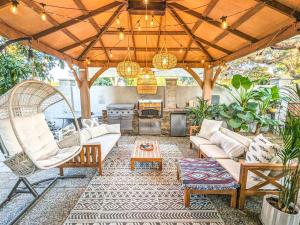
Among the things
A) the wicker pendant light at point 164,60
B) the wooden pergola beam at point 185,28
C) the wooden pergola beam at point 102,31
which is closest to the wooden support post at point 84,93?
the wooden pergola beam at point 102,31

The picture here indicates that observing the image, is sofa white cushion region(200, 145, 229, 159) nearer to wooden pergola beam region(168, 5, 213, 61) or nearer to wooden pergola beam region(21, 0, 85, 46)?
wooden pergola beam region(168, 5, 213, 61)

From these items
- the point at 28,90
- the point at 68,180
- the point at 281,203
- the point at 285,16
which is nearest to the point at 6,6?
the point at 28,90

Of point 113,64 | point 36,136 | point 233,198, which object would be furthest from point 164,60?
point 113,64

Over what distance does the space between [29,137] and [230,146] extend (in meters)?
3.73

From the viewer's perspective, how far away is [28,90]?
3166mm

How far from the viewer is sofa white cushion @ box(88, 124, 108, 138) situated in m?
4.77

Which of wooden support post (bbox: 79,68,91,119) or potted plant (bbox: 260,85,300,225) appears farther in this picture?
wooden support post (bbox: 79,68,91,119)

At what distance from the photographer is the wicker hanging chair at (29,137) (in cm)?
250

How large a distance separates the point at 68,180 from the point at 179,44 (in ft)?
15.9

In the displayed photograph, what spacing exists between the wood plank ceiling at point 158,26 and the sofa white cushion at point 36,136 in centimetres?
153

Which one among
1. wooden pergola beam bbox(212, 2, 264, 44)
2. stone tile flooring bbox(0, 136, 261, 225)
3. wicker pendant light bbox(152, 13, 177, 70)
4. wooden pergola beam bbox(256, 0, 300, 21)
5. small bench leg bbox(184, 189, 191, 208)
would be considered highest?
wooden pergola beam bbox(212, 2, 264, 44)

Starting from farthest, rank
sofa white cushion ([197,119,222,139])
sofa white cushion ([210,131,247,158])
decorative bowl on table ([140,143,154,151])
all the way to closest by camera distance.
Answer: sofa white cushion ([197,119,222,139]) → decorative bowl on table ([140,143,154,151]) → sofa white cushion ([210,131,247,158])

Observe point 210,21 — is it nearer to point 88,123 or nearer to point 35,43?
point 35,43

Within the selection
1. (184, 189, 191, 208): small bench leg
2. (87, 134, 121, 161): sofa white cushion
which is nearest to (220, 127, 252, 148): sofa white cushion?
(184, 189, 191, 208): small bench leg
